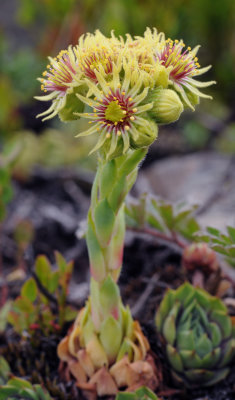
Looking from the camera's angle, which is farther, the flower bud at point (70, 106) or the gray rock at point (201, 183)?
the gray rock at point (201, 183)

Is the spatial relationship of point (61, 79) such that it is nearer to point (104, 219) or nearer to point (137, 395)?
point (104, 219)

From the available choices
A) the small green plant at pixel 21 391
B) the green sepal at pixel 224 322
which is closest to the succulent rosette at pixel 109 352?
the small green plant at pixel 21 391

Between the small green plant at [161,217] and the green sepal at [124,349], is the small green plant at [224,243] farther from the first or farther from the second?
the green sepal at [124,349]

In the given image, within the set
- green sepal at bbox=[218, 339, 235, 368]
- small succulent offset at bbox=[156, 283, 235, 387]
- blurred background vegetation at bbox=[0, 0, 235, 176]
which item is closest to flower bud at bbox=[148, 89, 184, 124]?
small succulent offset at bbox=[156, 283, 235, 387]

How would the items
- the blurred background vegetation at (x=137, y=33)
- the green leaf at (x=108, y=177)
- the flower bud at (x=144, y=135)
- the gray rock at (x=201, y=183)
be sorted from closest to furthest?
the flower bud at (x=144, y=135) → the green leaf at (x=108, y=177) → the gray rock at (x=201, y=183) → the blurred background vegetation at (x=137, y=33)

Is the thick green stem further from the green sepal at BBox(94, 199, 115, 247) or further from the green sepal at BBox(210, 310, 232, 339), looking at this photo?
the green sepal at BBox(210, 310, 232, 339)
